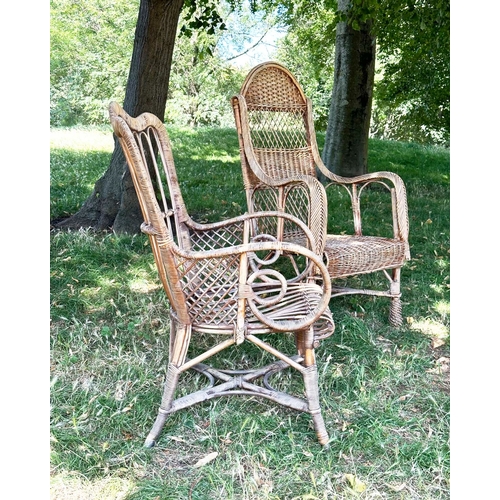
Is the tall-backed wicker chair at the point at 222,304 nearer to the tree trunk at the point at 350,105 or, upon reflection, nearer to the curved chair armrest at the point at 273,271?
the curved chair armrest at the point at 273,271

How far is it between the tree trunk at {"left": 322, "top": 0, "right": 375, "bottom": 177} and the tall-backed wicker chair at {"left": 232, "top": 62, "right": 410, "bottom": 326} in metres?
2.81

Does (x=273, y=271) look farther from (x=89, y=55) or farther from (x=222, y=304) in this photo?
(x=89, y=55)

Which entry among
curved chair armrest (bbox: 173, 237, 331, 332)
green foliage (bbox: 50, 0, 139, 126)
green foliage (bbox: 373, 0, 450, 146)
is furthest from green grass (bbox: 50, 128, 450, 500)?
green foliage (bbox: 50, 0, 139, 126)

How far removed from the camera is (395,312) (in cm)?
336

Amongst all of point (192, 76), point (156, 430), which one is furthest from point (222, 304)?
point (192, 76)

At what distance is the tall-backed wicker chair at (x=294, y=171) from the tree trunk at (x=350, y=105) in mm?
2811

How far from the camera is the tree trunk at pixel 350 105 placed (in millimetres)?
6500

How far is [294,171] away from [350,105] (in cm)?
322

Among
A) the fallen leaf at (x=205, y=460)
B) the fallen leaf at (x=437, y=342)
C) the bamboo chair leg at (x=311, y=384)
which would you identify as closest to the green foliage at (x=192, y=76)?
the fallen leaf at (x=437, y=342)

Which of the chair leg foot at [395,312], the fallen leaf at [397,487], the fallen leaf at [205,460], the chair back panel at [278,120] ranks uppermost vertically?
the chair back panel at [278,120]

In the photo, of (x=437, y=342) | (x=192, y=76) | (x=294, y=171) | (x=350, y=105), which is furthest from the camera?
(x=192, y=76)

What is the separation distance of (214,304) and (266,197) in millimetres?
1442

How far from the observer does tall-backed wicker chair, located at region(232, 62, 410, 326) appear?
3.11 metres

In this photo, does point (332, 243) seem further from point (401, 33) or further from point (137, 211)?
point (401, 33)
